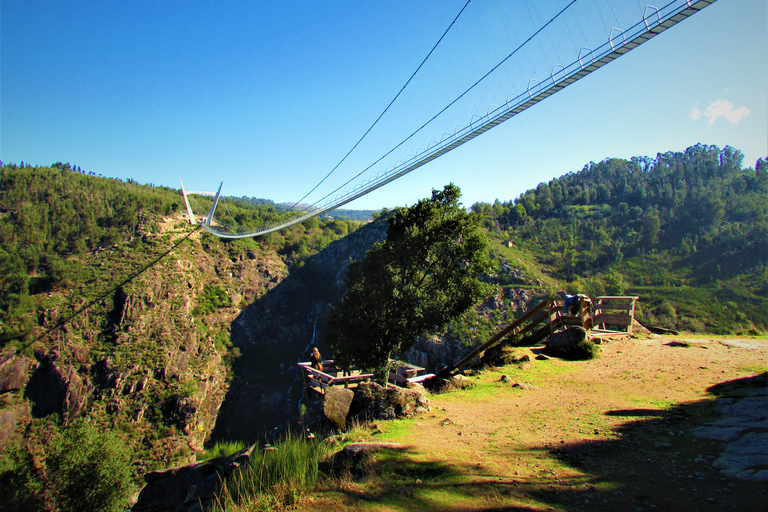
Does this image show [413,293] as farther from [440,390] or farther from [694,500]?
[694,500]

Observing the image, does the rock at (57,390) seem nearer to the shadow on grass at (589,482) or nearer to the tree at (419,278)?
the tree at (419,278)

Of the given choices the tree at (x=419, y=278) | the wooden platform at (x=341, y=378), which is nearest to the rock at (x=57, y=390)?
the wooden platform at (x=341, y=378)

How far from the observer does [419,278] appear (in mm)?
14797

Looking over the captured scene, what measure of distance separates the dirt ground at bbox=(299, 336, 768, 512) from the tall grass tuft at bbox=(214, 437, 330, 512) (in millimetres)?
270

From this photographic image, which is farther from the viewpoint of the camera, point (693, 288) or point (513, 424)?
point (693, 288)

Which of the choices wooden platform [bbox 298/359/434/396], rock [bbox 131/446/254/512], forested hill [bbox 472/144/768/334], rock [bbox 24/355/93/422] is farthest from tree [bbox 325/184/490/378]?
forested hill [bbox 472/144/768/334]

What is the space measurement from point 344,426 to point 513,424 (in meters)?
3.09

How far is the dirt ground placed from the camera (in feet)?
11.5

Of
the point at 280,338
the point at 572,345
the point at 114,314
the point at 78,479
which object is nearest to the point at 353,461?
the point at 572,345

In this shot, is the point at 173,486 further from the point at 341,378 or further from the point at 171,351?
the point at 171,351

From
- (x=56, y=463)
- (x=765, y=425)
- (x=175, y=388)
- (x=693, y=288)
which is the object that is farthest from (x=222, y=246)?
(x=693, y=288)

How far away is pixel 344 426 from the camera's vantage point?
23.5 feet

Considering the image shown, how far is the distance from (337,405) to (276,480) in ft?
9.50

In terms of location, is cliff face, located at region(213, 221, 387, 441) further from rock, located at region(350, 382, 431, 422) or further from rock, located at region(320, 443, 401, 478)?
rock, located at region(320, 443, 401, 478)
